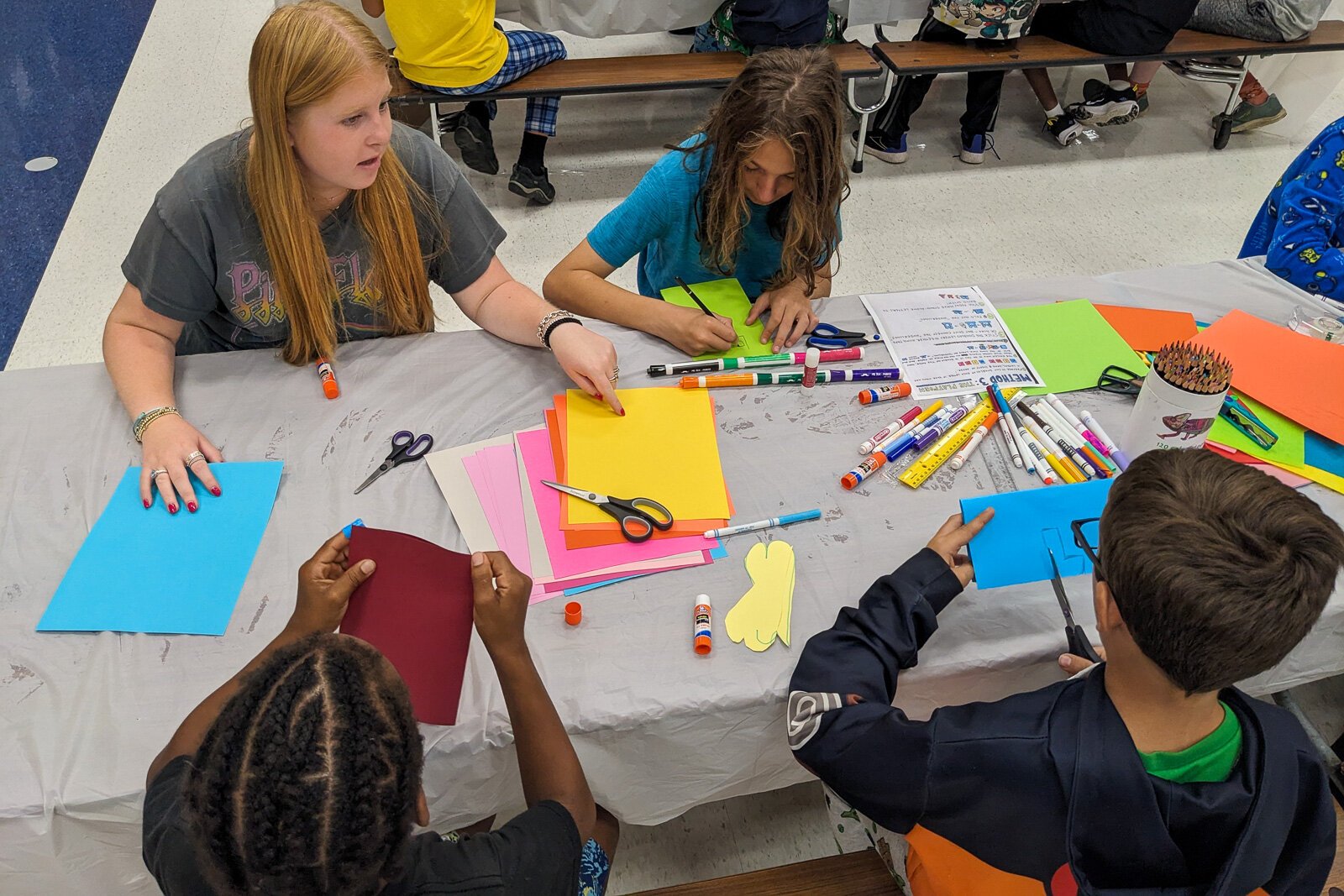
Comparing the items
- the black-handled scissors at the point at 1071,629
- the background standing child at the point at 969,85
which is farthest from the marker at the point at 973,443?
the background standing child at the point at 969,85

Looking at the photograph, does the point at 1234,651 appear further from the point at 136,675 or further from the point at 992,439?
the point at 136,675

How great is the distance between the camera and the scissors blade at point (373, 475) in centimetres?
118

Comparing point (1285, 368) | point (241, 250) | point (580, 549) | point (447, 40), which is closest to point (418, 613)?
point (580, 549)

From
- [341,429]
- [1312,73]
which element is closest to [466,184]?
[341,429]

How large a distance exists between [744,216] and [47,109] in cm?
324

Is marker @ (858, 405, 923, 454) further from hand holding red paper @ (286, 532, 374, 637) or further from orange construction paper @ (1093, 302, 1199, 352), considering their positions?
hand holding red paper @ (286, 532, 374, 637)

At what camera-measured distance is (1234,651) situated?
2.63 feet

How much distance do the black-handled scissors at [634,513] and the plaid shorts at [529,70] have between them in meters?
2.10

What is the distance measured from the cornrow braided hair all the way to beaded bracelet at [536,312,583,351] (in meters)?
0.73

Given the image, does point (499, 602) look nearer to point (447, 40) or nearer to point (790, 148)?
point (790, 148)

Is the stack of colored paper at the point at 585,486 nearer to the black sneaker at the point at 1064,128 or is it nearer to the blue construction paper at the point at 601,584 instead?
the blue construction paper at the point at 601,584

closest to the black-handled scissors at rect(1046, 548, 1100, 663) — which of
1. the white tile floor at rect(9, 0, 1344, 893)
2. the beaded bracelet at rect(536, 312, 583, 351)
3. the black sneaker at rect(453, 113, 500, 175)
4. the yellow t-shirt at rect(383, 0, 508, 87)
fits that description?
the beaded bracelet at rect(536, 312, 583, 351)

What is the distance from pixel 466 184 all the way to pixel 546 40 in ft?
5.94

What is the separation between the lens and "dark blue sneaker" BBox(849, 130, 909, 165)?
3357 millimetres
